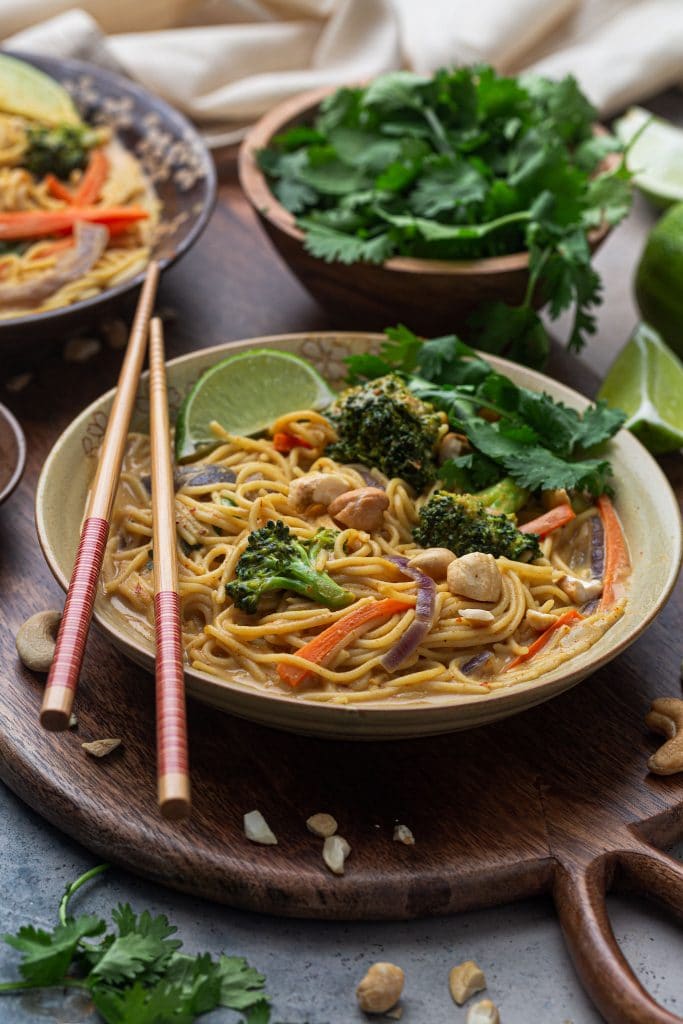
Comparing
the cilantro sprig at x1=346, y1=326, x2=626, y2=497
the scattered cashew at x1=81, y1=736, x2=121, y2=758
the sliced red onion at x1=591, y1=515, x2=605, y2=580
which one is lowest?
the scattered cashew at x1=81, y1=736, x2=121, y2=758

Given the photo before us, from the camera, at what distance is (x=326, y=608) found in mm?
3354

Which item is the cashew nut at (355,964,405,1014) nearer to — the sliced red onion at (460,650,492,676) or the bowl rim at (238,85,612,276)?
the sliced red onion at (460,650,492,676)

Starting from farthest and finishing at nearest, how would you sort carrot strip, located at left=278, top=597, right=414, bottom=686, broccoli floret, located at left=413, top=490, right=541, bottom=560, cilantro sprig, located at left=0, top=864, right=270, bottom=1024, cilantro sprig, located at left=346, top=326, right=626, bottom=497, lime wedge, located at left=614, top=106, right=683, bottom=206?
1. lime wedge, located at left=614, top=106, right=683, bottom=206
2. cilantro sprig, located at left=346, top=326, right=626, bottom=497
3. broccoli floret, located at left=413, top=490, right=541, bottom=560
4. carrot strip, located at left=278, top=597, right=414, bottom=686
5. cilantro sprig, located at left=0, top=864, right=270, bottom=1024

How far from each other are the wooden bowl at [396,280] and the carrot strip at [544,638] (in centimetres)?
173

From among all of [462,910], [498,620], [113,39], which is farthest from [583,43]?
[462,910]

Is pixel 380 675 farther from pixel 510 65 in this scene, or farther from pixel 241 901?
pixel 510 65

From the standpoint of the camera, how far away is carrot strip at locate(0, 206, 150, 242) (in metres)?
5.05

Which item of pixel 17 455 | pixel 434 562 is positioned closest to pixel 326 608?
pixel 434 562

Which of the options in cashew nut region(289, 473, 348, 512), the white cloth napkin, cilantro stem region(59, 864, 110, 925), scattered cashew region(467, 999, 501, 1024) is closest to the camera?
scattered cashew region(467, 999, 501, 1024)

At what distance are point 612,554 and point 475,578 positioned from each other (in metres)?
0.61

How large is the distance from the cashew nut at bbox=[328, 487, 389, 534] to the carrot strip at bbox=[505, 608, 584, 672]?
656 mm

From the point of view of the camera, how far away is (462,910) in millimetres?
3188

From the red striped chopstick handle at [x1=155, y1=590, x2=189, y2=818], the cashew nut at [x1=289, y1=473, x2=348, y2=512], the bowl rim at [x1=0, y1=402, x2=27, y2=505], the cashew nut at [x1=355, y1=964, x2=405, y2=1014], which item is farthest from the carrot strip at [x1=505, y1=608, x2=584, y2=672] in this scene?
the bowl rim at [x1=0, y1=402, x2=27, y2=505]

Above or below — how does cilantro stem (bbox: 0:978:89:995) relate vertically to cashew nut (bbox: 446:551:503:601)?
below
